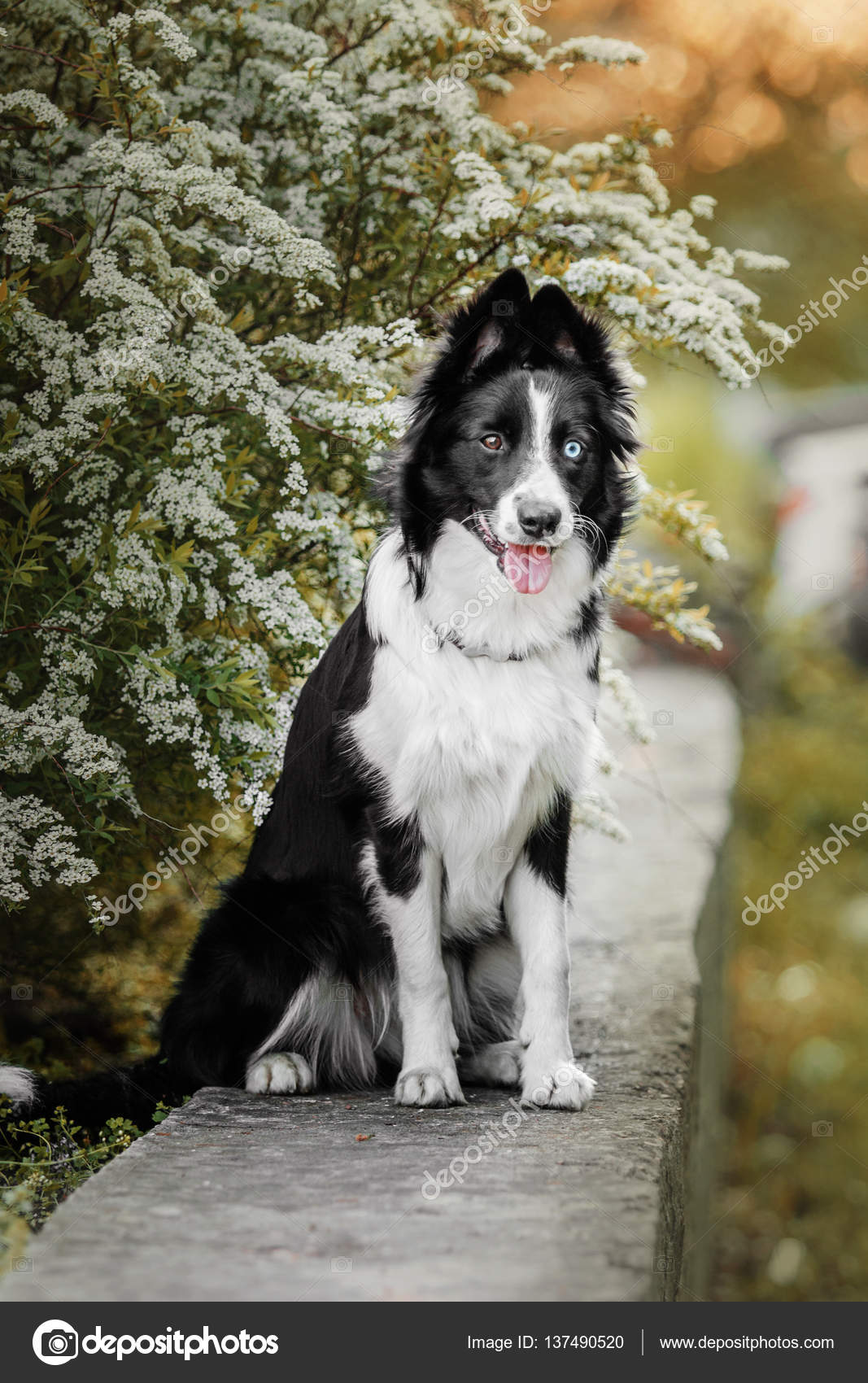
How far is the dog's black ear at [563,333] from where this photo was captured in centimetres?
251

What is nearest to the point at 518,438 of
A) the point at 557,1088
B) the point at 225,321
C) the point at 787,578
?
the point at 225,321

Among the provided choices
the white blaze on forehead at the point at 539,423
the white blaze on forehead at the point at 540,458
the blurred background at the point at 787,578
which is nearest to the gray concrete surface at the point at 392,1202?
the white blaze on forehead at the point at 540,458

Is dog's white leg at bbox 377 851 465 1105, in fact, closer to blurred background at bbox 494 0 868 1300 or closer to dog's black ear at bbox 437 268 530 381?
dog's black ear at bbox 437 268 530 381

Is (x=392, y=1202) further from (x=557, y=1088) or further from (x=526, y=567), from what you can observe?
(x=526, y=567)

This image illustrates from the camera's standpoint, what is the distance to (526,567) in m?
2.44

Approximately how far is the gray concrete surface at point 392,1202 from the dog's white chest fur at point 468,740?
508 millimetres

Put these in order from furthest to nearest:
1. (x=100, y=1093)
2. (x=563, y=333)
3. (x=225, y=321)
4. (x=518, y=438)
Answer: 1. (x=225, y=321)
2. (x=100, y=1093)
3. (x=563, y=333)
4. (x=518, y=438)

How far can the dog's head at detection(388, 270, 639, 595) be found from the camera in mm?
2416

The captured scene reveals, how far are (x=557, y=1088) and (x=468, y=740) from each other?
2.27 ft

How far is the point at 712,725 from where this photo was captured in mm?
6289

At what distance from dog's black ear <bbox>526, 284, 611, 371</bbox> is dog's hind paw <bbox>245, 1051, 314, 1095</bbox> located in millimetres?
1538
